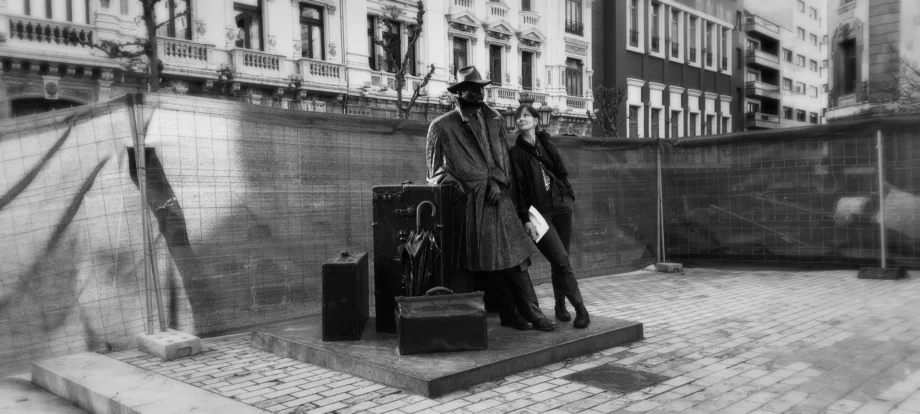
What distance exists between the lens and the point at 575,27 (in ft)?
120

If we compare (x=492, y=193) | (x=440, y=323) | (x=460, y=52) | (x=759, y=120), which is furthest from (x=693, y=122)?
(x=440, y=323)

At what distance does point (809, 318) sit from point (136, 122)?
654 centimetres

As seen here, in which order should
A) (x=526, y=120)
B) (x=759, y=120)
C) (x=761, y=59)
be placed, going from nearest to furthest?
(x=526, y=120) → (x=759, y=120) → (x=761, y=59)

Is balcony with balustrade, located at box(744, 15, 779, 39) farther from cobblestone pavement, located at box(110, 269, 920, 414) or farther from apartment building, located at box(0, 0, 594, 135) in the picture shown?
cobblestone pavement, located at box(110, 269, 920, 414)

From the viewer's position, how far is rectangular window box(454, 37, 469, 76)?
1212 inches

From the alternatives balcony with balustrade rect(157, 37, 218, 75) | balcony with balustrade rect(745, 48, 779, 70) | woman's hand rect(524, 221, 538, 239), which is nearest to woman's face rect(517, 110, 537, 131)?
woman's hand rect(524, 221, 538, 239)

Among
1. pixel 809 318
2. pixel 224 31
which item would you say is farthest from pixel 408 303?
pixel 224 31

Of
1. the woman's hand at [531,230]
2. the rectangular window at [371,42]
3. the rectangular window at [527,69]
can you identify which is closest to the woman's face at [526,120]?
the woman's hand at [531,230]

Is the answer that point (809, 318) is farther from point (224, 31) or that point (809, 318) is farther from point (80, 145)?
point (224, 31)

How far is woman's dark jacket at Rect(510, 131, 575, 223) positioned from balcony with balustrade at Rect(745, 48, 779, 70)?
5674 cm

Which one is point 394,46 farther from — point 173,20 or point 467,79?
point 467,79

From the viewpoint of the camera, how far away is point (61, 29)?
1909 cm

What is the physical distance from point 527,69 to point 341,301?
30.3 meters

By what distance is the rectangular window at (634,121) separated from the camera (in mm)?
39812
